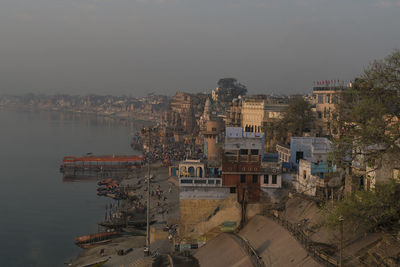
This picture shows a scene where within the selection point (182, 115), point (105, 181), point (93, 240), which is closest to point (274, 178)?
point (93, 240)

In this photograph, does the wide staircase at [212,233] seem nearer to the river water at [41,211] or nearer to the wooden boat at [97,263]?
the wooden boat at [97,263]

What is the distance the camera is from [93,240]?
30.4 m

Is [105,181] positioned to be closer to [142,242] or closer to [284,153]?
[142,242]

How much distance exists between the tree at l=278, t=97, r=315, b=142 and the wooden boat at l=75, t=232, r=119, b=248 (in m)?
16.7

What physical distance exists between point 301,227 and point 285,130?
20671 mm

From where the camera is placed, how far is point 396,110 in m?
13.7

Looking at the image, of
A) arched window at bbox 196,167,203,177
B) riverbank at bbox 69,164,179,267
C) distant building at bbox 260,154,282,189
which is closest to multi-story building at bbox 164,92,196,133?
riverbank at bbox 69,164,179,267

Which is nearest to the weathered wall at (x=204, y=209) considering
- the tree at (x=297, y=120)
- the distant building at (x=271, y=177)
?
the distant building at (x=271, y=177)

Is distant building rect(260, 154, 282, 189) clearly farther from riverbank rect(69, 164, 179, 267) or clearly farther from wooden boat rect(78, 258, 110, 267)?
wooden boat rect(78, 258, 110, 267)

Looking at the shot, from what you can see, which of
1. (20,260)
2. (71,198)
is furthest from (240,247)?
(71,198)

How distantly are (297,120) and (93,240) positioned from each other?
61.2ft

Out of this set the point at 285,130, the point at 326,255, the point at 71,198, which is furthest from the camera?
the point at 71,198

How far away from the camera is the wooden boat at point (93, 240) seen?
98.2ft

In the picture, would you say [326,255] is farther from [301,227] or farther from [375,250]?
[301,227]
